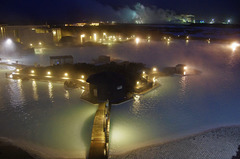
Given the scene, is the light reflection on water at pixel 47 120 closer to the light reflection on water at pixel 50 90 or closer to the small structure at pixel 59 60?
the light reflection on water at pixel 50 90

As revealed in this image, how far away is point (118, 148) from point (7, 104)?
28.8 feet

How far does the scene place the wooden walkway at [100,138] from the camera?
7580 millimetres

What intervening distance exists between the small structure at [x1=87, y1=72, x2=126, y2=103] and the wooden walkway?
2037 millimetres

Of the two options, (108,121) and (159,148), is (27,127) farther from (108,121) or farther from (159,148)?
(159,148)

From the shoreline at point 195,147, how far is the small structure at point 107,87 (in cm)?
508

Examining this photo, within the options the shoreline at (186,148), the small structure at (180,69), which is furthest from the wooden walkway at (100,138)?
the small structure at (180,69)

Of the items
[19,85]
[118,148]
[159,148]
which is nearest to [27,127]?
[118,148]

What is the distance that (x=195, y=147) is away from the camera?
863cm

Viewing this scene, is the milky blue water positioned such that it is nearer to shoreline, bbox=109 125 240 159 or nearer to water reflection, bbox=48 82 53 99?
water reflection, bbox=48 82 53 99

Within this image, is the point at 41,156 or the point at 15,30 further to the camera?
the point at 15,30

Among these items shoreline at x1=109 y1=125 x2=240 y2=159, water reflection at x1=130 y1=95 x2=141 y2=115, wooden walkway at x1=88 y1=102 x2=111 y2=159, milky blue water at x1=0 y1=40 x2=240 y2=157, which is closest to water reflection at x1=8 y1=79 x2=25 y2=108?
milky blue water at x1=0 y1=40 x2=240 y2=157

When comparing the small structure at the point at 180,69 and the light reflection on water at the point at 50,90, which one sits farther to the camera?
the small structure at the point at 180,69

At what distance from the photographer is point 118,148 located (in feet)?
27.9

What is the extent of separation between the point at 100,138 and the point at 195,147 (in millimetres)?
4348
